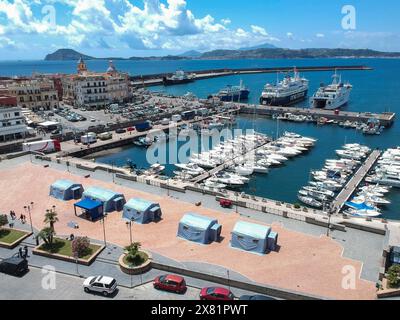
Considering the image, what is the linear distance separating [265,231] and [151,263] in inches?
329

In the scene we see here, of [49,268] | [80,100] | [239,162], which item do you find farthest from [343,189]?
[80,100]

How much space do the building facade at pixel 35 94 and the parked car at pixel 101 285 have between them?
74364mm

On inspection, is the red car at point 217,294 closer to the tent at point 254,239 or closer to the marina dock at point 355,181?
the tent at point 254,239

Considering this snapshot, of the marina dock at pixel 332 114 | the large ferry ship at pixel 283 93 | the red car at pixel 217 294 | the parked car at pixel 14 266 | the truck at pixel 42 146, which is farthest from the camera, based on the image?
the large ferry ship at pixel 283 93

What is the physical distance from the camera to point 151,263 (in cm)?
2266

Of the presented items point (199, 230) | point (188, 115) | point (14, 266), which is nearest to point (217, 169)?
point (199, 230)

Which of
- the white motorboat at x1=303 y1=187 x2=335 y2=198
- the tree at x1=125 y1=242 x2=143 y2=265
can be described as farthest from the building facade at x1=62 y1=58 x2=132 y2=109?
Result: the tree at x1=125 y1=242 x2=143 y2=265

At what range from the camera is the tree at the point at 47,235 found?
24172mm

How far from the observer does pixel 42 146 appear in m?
53.2

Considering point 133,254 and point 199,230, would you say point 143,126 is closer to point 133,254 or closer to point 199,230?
point 199,230

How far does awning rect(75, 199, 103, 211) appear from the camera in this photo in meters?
29.5

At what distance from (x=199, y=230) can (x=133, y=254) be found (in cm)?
542

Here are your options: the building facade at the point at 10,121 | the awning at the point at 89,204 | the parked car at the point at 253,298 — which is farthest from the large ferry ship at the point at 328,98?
the parked car at the point at 253,298

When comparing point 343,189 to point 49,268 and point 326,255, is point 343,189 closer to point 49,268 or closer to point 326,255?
point 326,255
